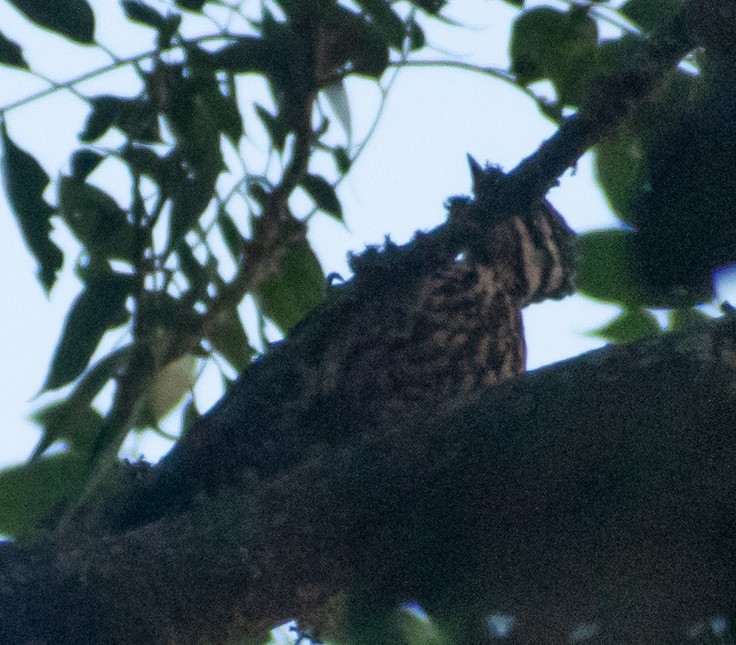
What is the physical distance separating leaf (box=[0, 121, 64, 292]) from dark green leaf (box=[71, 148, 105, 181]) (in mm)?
61

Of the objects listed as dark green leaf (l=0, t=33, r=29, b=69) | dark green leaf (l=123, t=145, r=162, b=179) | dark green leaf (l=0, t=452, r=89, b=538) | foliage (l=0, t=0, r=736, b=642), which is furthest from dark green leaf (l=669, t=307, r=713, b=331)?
dark green leaf (l=0, t=33, r=29, b=69)

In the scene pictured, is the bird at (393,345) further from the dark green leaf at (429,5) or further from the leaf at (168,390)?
the dark green leaf at (429,5)

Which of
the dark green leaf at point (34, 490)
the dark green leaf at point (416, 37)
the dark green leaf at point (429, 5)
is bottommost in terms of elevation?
the dark green leaf at point (34, 490)

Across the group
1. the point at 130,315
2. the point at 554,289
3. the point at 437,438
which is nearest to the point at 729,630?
the point at 437,438

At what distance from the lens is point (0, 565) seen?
5.25ft

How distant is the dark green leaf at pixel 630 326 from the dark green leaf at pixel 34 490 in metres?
0.79

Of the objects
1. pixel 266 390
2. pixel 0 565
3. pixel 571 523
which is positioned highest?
pixel 266 390

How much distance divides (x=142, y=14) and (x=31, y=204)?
1.04 ft

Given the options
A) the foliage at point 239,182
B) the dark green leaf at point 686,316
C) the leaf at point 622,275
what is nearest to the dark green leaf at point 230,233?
the foliage at point 239,182

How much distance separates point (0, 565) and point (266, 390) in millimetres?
604

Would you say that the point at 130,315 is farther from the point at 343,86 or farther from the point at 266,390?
the point at 343,86

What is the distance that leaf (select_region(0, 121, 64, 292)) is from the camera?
5.63 feet

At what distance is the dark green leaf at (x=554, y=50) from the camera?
1.89 m

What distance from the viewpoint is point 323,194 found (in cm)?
189
